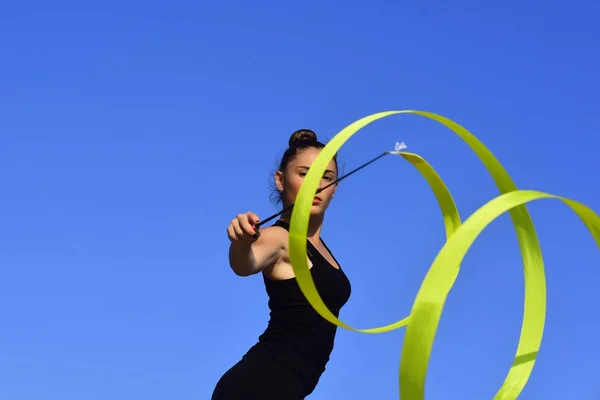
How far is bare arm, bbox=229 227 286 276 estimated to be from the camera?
6184 mm

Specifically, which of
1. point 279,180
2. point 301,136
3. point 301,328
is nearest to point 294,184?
point 279,180

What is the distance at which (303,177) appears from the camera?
7.27 metres

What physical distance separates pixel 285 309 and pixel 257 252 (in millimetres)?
573

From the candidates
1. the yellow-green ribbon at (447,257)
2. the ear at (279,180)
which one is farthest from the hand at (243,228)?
the ear at (279,180)

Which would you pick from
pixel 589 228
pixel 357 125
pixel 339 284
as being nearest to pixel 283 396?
pixel 339 284

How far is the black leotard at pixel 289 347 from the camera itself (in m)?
6.48

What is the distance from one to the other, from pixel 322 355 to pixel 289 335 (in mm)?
284

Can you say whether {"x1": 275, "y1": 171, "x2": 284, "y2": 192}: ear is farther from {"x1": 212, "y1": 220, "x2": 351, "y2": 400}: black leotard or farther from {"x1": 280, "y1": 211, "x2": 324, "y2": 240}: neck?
{"x1": 212, "y1": 220, "x2": 351, "y2": 400}: black leotard

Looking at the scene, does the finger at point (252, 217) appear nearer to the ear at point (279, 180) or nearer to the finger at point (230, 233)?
the finger at point (230, 233)

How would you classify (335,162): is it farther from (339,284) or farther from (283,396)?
(283,396)

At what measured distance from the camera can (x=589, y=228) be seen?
6.45 meters

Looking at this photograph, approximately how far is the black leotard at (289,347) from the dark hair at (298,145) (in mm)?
553

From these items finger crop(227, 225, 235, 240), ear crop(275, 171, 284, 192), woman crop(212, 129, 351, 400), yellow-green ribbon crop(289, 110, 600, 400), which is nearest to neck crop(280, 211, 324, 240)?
woman crop(212, 129, 351, 400)

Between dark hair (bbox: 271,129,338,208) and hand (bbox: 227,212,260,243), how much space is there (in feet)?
4.68
